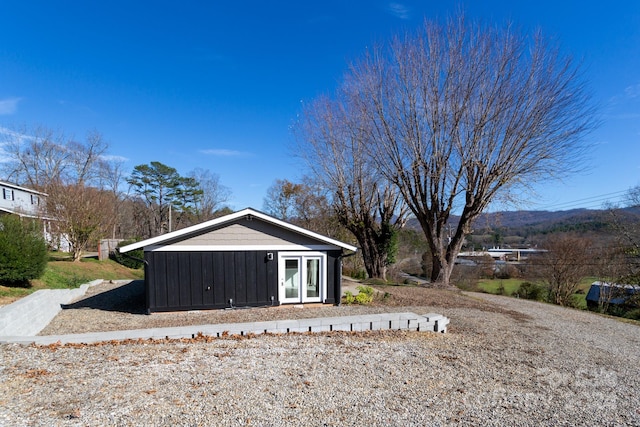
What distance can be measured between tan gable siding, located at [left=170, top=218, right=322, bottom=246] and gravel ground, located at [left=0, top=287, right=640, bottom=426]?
332cm

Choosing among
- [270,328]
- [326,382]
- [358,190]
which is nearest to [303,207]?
[358,190]

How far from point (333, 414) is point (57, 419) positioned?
238 centimetres

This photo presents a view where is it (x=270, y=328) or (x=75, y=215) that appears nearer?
(x=270, y=328)

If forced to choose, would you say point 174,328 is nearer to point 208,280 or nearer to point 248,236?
point 208,280

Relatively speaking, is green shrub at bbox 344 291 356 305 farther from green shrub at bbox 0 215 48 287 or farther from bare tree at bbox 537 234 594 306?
bare tree at bbox 537 234 594 306

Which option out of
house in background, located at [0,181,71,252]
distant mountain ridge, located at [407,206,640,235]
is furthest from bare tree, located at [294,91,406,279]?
house in background, located at [0,181,71,252]

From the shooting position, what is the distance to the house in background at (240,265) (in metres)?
8.54

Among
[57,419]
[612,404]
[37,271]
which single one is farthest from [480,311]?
[37,271]

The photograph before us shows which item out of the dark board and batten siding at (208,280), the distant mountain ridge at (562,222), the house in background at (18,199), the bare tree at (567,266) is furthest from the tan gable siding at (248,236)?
the house in background at (18,199)

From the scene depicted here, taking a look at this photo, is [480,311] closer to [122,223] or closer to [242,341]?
[242,341]

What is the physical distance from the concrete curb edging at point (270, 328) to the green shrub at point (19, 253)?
602 cm

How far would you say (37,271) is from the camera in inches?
413

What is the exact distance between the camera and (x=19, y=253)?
9.98 m

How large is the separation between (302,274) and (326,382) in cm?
568
